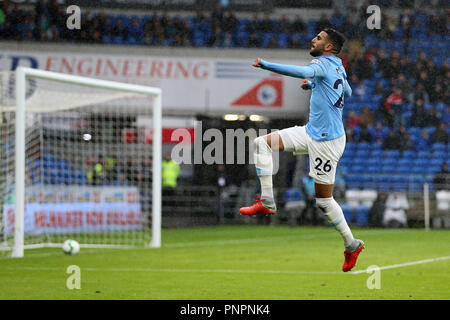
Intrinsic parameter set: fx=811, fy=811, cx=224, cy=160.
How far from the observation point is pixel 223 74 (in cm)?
2383

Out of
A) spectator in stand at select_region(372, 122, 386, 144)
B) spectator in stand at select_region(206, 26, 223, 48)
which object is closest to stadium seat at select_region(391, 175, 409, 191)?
spectator in stand at select_region(372, 122, 386, 144)

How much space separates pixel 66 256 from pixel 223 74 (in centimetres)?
1199

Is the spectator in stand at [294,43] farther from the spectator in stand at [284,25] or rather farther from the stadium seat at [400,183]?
the stadium seat at [400,183]

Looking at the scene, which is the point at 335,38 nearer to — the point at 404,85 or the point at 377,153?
the point at 377,153

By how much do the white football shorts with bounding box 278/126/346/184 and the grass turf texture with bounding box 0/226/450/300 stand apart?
1.59 metres

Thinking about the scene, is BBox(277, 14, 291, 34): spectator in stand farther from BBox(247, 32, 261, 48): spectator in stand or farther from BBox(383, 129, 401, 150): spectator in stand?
BBox(383, 129, 401, 150): spectator in stand

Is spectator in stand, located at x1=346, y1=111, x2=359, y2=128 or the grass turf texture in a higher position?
spectator in stand, located at x1=346, y1=111, x2=359, y2=128

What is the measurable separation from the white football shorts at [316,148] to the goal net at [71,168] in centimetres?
620

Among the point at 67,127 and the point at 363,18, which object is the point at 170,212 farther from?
the point at 363,18

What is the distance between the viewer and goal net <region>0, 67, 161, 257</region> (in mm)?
13227

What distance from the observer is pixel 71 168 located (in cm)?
1784

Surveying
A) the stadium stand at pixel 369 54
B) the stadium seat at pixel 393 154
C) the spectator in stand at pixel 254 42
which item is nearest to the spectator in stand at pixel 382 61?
the stadium stand at pixel 369 54

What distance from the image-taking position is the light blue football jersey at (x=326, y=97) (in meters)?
7.00
